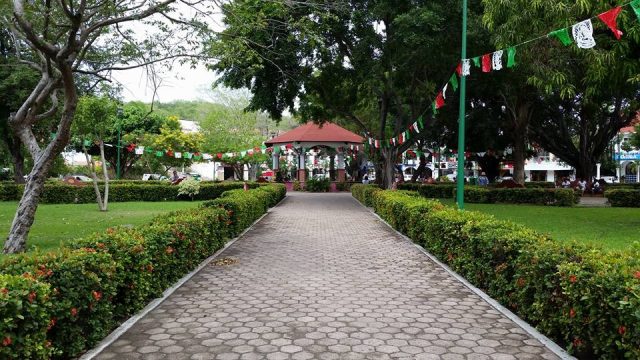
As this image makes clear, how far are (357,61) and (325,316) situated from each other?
1492cm

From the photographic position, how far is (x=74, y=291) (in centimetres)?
423

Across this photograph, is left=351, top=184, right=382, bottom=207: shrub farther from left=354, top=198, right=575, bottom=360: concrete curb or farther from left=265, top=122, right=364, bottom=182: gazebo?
left=354, top=198, right=575, bottom=360: concrete curb

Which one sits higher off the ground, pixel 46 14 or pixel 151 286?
pixel 46 14

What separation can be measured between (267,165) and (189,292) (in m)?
54.5

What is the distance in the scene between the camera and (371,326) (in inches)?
208

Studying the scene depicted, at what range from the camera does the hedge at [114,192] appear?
23594mm

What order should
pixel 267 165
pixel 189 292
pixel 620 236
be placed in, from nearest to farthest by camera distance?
pixel 189 292
pixel 620 236
pixel 267 165

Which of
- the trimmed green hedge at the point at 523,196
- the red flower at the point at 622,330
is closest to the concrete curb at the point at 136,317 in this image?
the red flower at the point at 622,330

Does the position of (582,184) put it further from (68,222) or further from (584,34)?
(68,222)

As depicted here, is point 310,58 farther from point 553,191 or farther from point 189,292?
point 189,292

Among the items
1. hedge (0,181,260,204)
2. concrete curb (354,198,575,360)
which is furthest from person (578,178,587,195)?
concrete curb (354,198,575,360)

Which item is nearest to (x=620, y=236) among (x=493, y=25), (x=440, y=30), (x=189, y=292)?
(x=493, y=25)

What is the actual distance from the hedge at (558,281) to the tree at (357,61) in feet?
20.9

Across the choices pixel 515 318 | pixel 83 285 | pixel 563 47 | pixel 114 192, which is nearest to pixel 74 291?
pixel 83 285
